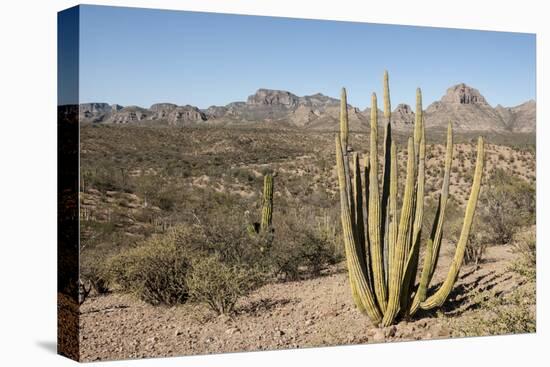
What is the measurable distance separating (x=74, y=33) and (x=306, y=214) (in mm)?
5695

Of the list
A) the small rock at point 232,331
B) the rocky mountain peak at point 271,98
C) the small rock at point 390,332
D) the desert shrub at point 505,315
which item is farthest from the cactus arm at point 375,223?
the rocky mountain peak at point 271,98

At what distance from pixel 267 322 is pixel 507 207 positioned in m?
5.14

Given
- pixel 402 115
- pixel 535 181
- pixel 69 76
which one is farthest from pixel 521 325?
pixel 69 76

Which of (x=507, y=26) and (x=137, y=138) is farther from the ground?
(x=507, y=26)

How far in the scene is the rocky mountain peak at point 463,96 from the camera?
1209 cm

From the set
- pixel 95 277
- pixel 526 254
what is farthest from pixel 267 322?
pixel 526 254

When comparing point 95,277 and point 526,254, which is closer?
point 95,277

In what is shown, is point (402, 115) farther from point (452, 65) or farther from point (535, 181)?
point (535, 181)

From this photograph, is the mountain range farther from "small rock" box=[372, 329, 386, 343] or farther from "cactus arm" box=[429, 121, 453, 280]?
"small rock" box=[372, 329, 386, 343]

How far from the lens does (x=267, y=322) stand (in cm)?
1041

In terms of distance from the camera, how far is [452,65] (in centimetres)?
1205

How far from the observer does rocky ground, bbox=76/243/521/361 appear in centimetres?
944

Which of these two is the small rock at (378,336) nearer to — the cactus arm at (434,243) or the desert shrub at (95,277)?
the cactus arm at (434,243)

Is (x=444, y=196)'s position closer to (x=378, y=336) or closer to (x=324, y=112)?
(x=378, y=336)
